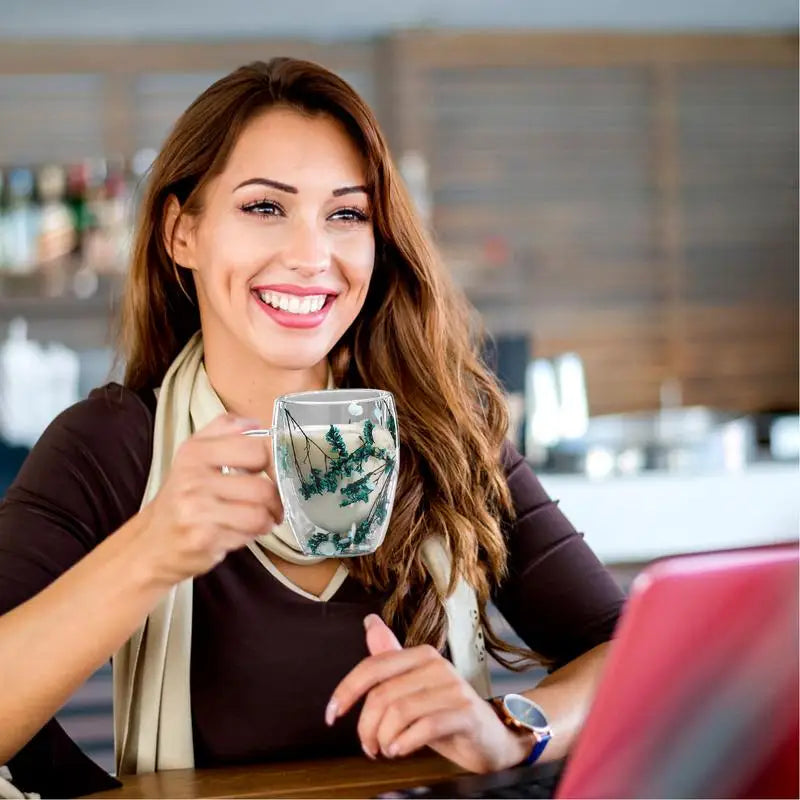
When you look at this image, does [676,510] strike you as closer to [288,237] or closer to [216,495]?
[288,237]

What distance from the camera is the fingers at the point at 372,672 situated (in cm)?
92

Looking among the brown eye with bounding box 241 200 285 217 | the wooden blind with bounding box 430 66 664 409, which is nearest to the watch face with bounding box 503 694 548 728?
the brown eye with bounding box 241 200 285 217

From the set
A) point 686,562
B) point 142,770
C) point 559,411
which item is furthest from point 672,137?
point 686,562

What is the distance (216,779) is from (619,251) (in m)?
4.27

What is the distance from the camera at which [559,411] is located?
4.20 meters

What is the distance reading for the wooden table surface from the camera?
0.97 m

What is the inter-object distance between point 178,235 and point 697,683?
92cm

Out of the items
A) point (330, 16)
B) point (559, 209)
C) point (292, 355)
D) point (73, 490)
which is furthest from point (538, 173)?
point (73, 490)

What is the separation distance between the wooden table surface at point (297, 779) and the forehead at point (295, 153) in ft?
2.01

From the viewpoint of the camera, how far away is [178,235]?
1.37 metres

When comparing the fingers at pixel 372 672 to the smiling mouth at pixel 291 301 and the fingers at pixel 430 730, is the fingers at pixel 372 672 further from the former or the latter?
the smiling mouth at pixel 291 301

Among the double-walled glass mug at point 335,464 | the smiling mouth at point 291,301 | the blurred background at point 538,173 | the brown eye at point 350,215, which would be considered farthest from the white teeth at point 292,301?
the blurred background at point 538,173

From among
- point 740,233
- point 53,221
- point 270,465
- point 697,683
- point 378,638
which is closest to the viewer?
point 697,683

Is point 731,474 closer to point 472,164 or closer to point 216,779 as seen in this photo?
point 472,164
